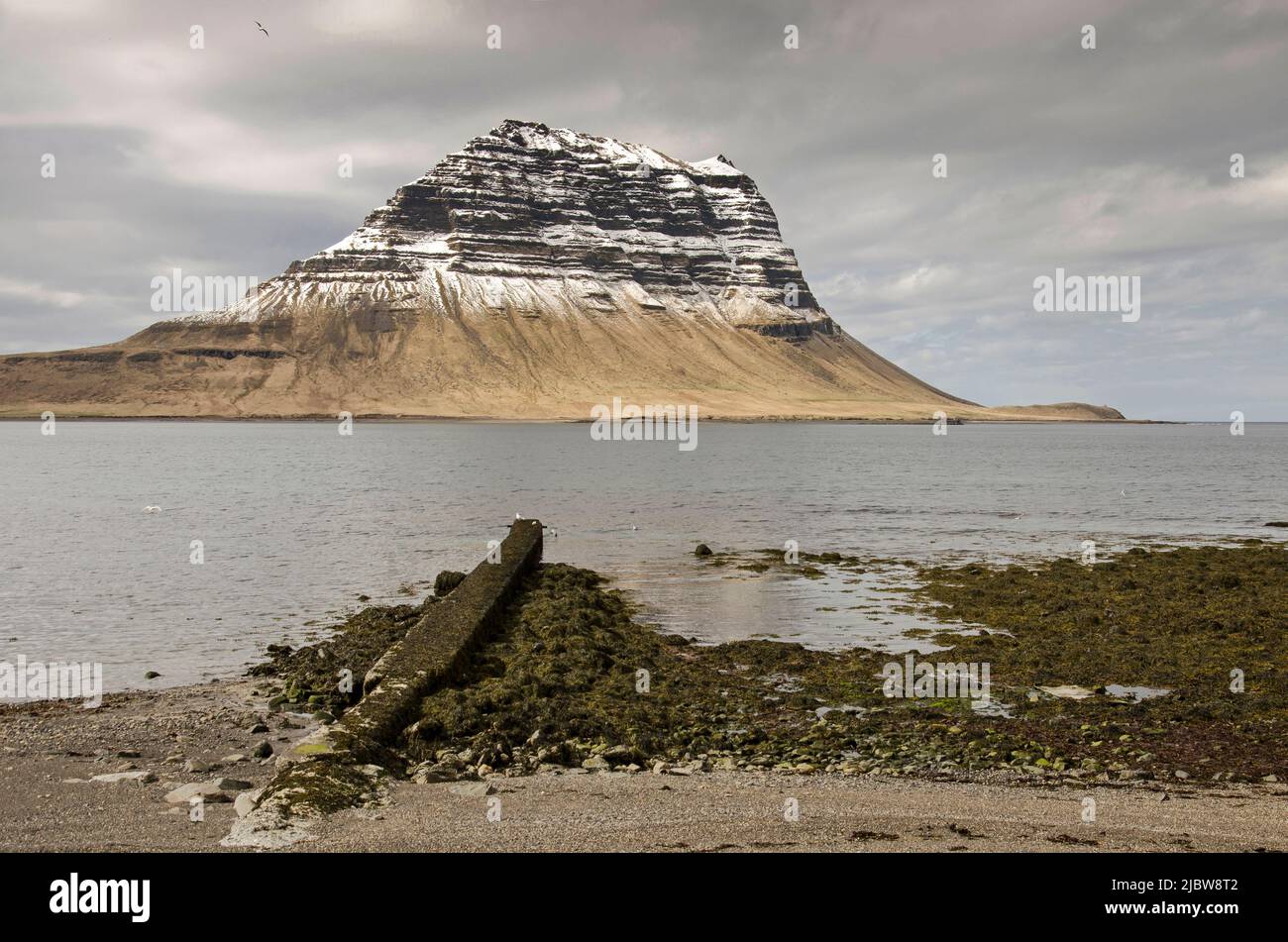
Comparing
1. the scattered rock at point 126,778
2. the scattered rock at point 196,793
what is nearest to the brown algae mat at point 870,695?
the scattered rock at point 196,793

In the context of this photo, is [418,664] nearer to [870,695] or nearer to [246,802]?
[246,802]

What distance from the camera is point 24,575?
2916 centimetres

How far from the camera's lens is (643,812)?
9703mm

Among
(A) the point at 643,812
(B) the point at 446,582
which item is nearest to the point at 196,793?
(A) the point at 643,812

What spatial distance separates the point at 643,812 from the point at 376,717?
4.68 meters

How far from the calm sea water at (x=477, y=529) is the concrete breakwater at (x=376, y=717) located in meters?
4.18

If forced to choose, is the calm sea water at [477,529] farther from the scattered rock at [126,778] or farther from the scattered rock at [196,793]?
the scattered rock at [196,793]

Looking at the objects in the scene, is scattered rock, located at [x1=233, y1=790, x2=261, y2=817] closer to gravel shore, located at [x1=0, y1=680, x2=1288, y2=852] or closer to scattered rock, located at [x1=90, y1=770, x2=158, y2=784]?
gravel shore, located at [x1=0, y1=680, x2=1288, y2=852]

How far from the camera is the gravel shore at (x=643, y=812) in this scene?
8.62 meters

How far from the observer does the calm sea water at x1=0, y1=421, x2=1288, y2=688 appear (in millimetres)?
22781

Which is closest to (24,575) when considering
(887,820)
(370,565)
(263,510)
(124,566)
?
(124,566)

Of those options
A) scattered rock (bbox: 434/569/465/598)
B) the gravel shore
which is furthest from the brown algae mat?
scattered rock (bbox: 434/569/465/598)

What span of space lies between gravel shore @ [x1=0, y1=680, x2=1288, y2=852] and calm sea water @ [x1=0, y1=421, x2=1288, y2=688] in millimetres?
A: 7089
